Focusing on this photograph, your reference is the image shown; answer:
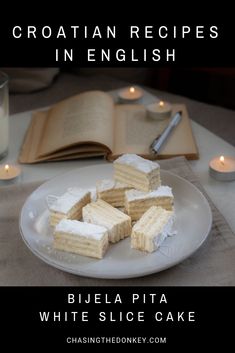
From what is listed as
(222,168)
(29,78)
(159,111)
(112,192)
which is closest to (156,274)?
(112,192)

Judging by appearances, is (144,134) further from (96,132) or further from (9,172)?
(9,172)

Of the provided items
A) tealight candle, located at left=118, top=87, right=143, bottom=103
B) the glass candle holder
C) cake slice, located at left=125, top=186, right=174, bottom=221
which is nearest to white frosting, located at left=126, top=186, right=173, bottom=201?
cake slice, located at left=125, top=186, right=174, bottom=221

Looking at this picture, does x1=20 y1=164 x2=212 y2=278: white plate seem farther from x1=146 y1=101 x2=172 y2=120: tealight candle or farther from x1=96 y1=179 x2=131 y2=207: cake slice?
x1=146 y1=101 x2=172 y2=120: tealight candle

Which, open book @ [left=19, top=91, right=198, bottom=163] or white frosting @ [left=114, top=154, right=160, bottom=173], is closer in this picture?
white frosting @ [left=114, top=154, right=160, bottom=173]

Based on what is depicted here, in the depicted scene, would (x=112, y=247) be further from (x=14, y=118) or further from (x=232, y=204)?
(x=14, y=118)

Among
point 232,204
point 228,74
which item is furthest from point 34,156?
point 228,74

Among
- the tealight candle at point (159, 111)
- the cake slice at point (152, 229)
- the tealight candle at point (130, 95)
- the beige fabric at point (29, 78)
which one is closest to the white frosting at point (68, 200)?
the cake slice at point (152, 229)
